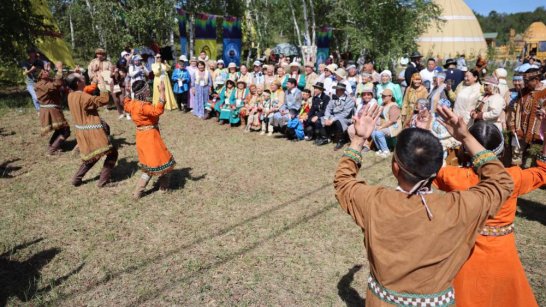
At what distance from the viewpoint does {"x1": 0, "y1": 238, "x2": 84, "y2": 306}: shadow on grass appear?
152 inches

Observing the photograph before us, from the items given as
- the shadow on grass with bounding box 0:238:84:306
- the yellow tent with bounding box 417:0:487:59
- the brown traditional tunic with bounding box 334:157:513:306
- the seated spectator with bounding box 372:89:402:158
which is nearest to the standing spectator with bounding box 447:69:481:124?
the seated spectator with bounding box 372:89:402:158

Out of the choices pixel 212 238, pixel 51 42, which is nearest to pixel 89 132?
pixel 212 238

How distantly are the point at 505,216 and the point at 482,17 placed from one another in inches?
4081

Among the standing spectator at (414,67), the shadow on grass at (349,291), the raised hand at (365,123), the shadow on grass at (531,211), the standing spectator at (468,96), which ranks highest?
the standing spectator at (414,67)

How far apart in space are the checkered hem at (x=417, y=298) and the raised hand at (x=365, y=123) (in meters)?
0.76

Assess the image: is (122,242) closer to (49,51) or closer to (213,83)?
(213,83)

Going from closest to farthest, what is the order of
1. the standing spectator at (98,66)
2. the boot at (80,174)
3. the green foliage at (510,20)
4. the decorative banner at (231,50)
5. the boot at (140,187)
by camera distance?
the boot at (140,187), the boot at (80,174), the standing spectator at (98,66), the decorative banner at (231,50), the green foliage at (510,20)

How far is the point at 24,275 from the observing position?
165 inches

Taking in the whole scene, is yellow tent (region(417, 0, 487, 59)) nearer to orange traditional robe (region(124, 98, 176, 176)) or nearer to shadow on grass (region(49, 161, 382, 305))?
shadow on grass (region(49, 161, 382, 305))

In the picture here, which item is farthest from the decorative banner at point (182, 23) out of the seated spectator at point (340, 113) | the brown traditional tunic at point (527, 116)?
the brown traditional tunic at point (527, 116)

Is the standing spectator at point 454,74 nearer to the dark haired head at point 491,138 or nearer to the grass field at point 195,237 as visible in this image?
the grass field at point 195,237

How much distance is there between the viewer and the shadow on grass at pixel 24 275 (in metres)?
3.87

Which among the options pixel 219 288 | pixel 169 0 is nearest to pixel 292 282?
pixel 219 288

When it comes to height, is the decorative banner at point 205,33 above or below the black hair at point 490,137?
above
